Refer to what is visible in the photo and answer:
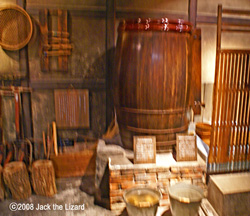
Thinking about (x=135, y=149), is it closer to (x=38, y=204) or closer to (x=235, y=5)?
(x=38, y=204)

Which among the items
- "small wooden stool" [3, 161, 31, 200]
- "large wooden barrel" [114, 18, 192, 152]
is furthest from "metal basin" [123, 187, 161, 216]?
"small wooden stool" [3, 161, 31, 200]

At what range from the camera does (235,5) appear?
3.76m

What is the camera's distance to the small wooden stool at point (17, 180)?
9.73 feet

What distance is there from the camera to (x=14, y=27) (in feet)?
10.7

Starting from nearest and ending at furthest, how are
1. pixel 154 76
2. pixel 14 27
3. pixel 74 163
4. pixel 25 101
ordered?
pixel 154 76, pixel 14 27, pixel 74 163, pixel 25 101

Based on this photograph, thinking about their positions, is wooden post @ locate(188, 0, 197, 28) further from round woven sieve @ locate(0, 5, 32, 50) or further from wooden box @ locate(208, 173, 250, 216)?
wooden box @ locate(208, 173, 250, 216)

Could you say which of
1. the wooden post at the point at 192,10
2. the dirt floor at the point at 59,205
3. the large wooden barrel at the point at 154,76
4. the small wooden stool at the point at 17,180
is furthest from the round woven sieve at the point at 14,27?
the wooden post at the point at 192,10

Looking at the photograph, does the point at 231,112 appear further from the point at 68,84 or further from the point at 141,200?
the point at 68,84

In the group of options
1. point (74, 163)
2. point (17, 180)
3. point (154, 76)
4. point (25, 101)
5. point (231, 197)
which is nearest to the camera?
point (231, 197)

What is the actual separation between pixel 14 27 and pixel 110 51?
4.55ft

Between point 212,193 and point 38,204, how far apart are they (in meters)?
2.07

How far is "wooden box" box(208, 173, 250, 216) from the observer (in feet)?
7.69

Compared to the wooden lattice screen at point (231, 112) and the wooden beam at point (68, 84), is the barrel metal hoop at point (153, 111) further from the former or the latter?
the wooden beam at point (68, 84)
